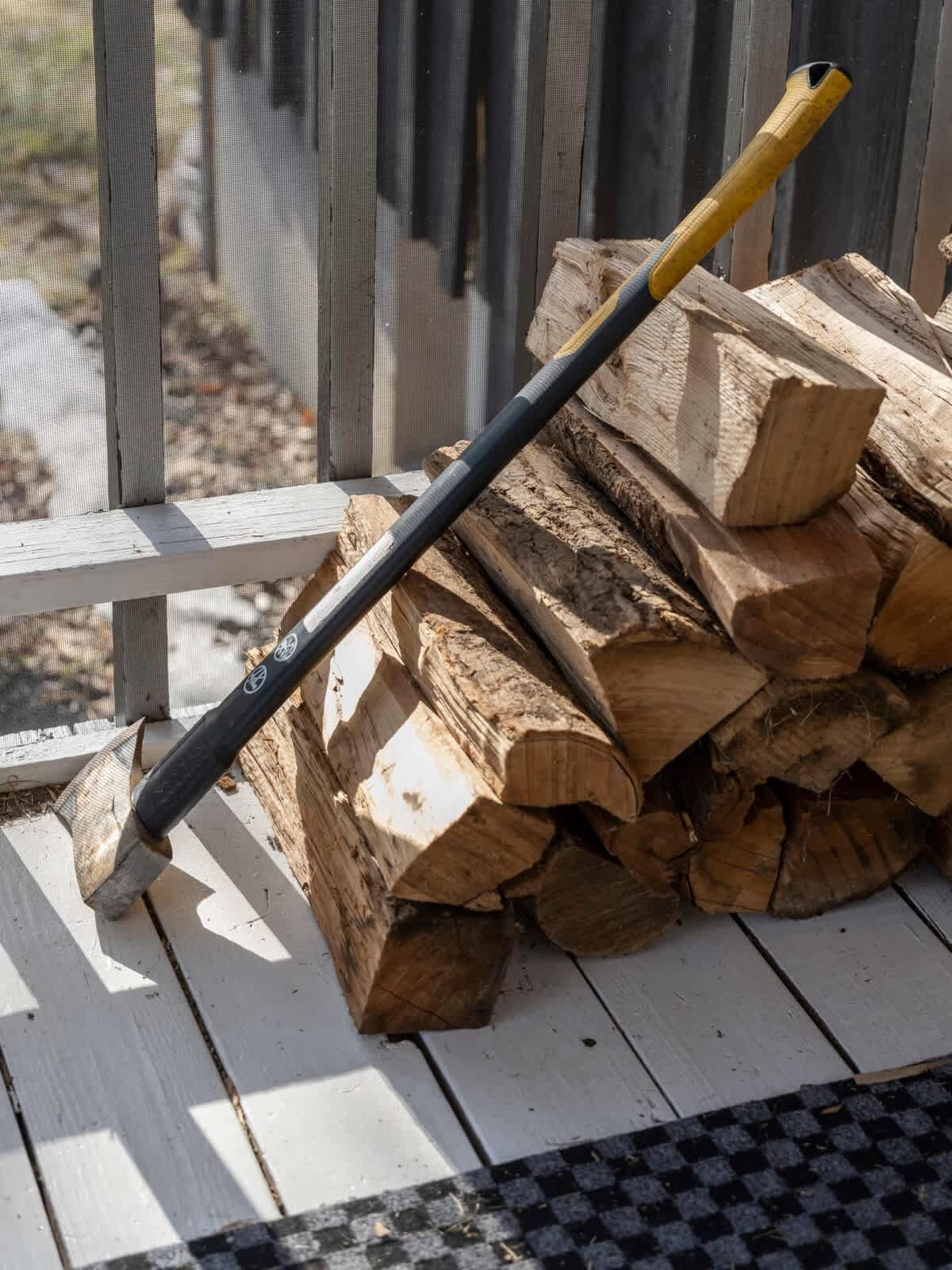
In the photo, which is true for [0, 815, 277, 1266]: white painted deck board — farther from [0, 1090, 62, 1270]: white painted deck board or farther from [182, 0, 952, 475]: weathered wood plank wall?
[182, 0, 952, 475]: weathered wood plank wall

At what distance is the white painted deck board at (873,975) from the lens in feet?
6.86

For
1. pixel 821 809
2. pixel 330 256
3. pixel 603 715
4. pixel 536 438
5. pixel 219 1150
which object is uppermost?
pixel 330 256

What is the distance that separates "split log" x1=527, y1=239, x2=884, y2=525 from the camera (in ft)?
6.05

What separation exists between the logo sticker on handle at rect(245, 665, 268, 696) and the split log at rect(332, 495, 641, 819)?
19cm

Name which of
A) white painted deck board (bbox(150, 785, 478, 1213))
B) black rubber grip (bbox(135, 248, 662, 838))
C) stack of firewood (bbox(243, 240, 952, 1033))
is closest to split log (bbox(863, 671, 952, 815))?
stack of firewood (bbox(243, 240, 952, 1033))

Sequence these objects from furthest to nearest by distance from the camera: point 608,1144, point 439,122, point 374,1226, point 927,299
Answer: point 927,299
point 439,122
point 608,1144
point 374,1226

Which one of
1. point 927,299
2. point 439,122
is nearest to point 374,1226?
point 439,122

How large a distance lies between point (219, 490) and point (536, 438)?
1.71 ft

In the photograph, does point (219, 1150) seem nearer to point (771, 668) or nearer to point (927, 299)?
point (771, 668)

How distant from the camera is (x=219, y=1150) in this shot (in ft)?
6.20

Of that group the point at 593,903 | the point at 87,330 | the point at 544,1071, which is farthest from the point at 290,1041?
the point at 87,330

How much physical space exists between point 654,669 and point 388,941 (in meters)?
0.46

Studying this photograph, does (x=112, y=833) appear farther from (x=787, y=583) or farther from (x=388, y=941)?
(x=787, y=583)

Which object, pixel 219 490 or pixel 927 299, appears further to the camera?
pixel 927 299
